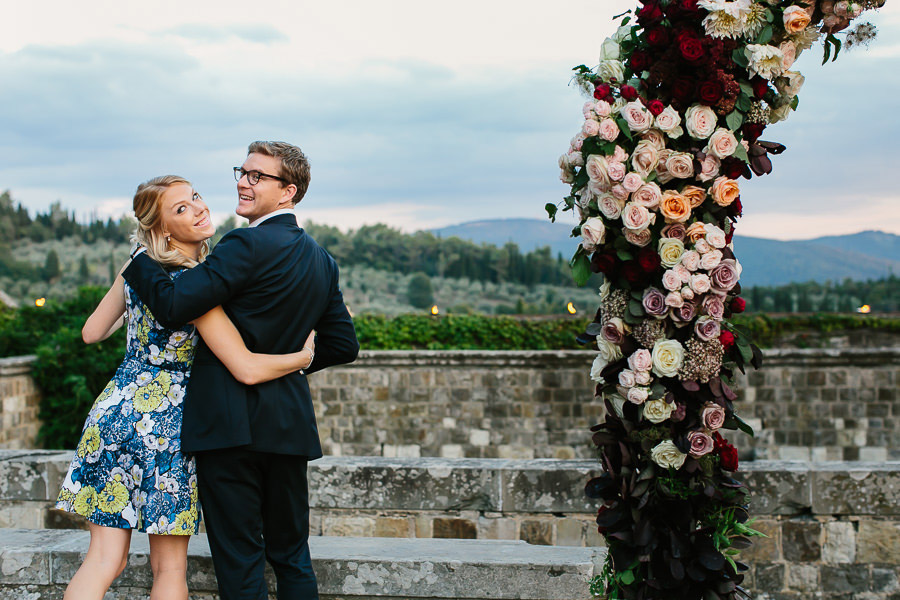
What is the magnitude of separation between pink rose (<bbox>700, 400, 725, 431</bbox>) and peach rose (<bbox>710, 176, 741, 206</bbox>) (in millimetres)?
673

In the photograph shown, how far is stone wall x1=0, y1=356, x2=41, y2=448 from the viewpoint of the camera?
10.0m

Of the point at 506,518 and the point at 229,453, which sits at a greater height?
the point at 229,453

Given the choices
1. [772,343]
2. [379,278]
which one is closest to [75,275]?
[379,278]

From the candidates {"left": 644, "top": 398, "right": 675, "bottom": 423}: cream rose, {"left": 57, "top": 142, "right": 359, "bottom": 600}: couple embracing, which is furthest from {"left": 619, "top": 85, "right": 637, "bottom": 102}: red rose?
{"left": 57, "top": 142, "right": 359, "bottom": 600}: couple embracing

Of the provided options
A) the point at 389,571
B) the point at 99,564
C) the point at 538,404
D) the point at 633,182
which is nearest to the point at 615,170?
the point at 633,182

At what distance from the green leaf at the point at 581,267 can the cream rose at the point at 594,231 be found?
0.44 feet

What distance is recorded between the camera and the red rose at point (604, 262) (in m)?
2.80

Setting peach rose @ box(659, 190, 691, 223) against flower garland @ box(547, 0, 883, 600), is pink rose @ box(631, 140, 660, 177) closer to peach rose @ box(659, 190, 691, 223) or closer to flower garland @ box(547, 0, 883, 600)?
flower garland @ box(547, 0, 883, 600)

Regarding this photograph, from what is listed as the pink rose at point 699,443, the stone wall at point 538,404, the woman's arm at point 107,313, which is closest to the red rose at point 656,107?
the pink rose at point 699,443

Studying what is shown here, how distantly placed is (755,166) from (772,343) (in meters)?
10.5

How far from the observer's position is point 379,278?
20219 mm

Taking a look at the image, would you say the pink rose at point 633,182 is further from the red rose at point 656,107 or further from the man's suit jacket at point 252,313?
the man's suit jacket at point 252,313

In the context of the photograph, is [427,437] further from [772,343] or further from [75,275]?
[75,275]

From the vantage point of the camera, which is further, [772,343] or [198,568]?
[772,343]
